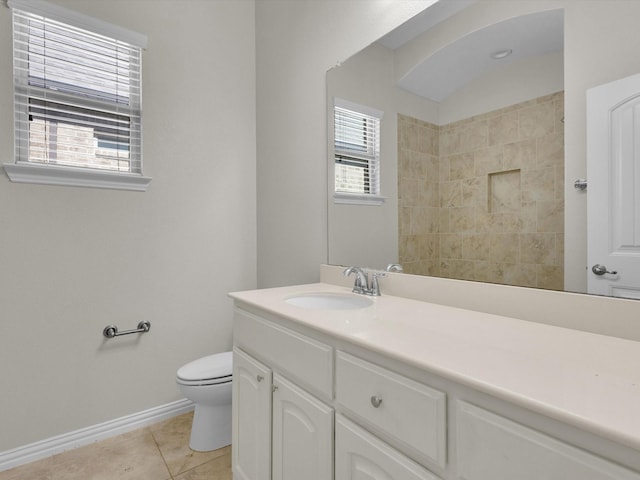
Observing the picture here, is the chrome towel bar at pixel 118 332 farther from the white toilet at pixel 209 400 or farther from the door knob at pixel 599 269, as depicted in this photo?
the door knob at pixel 599 269

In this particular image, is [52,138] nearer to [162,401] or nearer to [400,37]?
[162,401]

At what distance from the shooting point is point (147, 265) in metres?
2.07

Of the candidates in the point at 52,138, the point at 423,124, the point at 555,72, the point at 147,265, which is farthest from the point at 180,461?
the point at 555,72

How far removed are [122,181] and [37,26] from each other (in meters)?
0.84

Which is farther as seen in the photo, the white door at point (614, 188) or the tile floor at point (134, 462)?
the tile floor at point (134, 462)

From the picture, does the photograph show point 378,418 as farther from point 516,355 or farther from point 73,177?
point 73,177

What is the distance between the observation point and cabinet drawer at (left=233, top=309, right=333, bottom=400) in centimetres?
101

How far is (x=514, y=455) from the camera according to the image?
59cm

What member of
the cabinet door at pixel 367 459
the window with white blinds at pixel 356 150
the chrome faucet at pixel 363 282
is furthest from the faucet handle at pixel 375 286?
the cabinet door at pixel 367 459

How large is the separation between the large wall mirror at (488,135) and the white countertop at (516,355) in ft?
0.72

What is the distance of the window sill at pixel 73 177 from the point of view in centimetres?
167

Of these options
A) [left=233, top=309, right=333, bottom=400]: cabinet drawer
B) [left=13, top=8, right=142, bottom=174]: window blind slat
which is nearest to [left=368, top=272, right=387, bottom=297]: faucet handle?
[left=233, top=309, right=333, bottom=400]: cabinet drawer

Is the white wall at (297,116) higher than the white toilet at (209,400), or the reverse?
the white wall at (297,116)

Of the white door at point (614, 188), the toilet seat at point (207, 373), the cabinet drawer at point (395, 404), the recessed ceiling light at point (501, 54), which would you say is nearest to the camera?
the cabinet drawer at point (395, 404)
